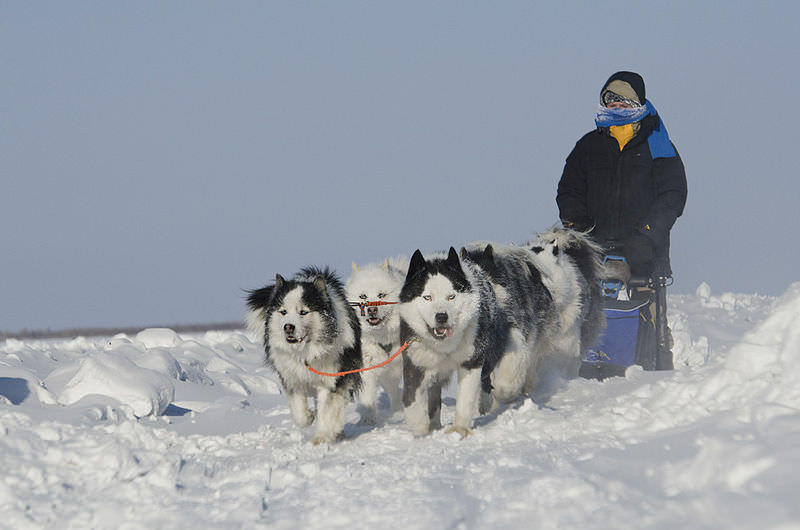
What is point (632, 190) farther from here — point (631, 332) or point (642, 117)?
point (631, 332)

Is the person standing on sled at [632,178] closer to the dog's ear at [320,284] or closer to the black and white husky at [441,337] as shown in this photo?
the black and white husky at [441,337]

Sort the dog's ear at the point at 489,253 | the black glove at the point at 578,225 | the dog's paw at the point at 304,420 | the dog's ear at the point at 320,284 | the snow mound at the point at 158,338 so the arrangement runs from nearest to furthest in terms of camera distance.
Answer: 1. the dog's ear at the point at 320,284
2. the dog's paw at the point at 304,420
3. the dog's ear at the point at 489,253
4. the black glove at the point at 578,225
5. the snow mound at the point at 158,338

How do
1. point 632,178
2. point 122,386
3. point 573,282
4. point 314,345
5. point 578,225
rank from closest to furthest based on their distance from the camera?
1. point 314,345
2. point 573,282
3. point 122,386
4. point 632,178
5. point 578,225

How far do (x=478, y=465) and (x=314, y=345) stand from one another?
1.96 meters

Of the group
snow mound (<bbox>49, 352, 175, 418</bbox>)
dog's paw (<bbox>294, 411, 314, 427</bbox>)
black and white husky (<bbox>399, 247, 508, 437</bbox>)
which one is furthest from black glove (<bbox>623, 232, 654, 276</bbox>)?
snow mound (<bbox>49, 352, 175, 418</bbox>)

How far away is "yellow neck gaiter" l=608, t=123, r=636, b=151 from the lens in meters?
8.91

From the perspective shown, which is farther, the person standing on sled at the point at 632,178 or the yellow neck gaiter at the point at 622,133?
the yellow neck gaiter at the point at 622,133

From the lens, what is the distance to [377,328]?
6496mm

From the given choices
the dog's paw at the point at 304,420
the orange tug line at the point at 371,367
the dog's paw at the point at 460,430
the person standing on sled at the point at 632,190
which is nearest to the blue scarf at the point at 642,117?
the person standing on sled at the point at 632,190

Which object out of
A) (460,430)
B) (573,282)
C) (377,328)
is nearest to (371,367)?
(377,328)

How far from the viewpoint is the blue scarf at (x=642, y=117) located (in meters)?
8.75

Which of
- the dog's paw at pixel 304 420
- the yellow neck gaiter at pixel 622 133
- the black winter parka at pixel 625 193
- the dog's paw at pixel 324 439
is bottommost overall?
the dog's paw at pixel 304 420

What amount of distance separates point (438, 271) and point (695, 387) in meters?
1.86

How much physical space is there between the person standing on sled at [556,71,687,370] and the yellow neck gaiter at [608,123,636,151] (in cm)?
1
